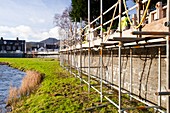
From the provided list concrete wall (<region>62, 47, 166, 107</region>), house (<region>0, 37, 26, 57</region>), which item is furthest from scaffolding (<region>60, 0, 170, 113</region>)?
house (<region>0, 37, 26, 57</region>)

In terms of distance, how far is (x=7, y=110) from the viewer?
8648 mm

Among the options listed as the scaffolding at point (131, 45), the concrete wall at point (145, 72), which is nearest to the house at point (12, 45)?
the scaffolding at point (131, 45)

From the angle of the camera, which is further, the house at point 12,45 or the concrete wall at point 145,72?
the house at point 12,45

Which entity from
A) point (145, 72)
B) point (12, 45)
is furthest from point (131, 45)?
A: point (12, 45)

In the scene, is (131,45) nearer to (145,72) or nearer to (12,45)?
(145,72)

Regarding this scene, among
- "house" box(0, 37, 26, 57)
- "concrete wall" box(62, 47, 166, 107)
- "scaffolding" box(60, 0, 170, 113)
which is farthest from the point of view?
"house" box(0, 37, 26, 57)

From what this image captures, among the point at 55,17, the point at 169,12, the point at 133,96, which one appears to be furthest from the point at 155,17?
the point at 55,17

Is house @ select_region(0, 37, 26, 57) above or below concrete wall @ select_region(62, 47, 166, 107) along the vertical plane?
above

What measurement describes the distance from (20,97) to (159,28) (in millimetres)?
7858

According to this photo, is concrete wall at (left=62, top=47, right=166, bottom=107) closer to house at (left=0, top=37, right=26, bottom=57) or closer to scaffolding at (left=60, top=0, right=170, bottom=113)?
scaffolding at (left=60, top=0, right=170, bottom=113)

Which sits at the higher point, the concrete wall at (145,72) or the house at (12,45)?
the house at (12,45)

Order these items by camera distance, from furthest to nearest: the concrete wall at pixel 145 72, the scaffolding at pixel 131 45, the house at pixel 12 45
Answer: the house at pixel 12 45, the concrete wall at pixel 145 72, the scaffolding at pixel 131 45

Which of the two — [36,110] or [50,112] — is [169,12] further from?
[36,110]

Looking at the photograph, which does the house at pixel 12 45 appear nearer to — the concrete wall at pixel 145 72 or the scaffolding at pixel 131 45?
the scaffolding at pixel 131 45
